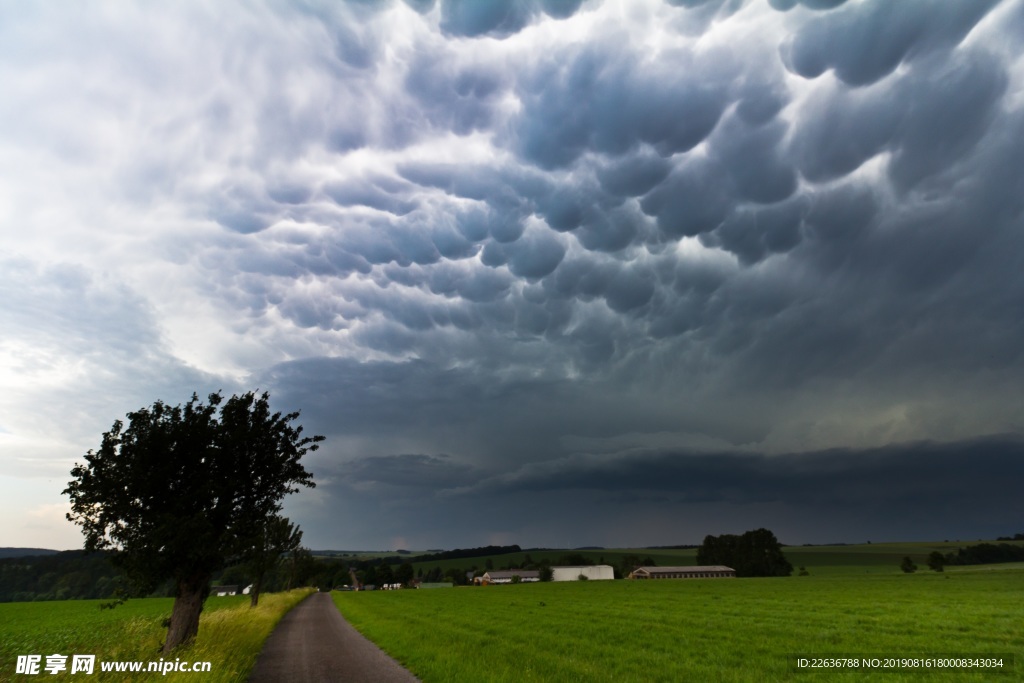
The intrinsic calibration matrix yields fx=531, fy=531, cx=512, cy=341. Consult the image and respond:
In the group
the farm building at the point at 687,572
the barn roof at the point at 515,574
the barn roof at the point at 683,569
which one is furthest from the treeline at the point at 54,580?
the barn roof at the point at 683,569

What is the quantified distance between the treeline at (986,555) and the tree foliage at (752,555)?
50.2m

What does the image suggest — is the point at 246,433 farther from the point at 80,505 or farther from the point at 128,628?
the point at 128,628

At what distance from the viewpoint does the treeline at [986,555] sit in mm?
173250

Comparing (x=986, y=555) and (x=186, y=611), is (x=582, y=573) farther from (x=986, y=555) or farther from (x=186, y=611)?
(x=186, y=611)

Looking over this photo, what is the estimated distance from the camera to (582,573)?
563ft

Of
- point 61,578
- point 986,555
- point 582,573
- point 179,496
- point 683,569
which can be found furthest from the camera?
point 986,555

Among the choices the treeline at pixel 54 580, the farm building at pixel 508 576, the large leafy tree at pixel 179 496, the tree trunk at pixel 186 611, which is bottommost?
the farm building at pixel 508 576

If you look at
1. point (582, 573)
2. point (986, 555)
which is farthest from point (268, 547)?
point (986, 555)

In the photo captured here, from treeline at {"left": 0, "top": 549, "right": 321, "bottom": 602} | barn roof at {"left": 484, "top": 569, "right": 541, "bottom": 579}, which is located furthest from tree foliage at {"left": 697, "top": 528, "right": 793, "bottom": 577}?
treeline at {"left": 0, "top": 549, "right": 321, "bottom": 602}

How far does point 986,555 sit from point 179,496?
241102mm

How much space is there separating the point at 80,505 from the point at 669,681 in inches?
891

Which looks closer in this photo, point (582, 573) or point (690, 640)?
point (690, 640)

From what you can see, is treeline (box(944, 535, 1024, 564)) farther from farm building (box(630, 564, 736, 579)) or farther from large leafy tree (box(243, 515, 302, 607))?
large leafy tree (box(243, 515, 302, 607))

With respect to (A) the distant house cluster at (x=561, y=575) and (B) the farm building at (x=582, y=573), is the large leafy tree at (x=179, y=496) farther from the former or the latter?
(B) the farm building at (x=582, y=573)
